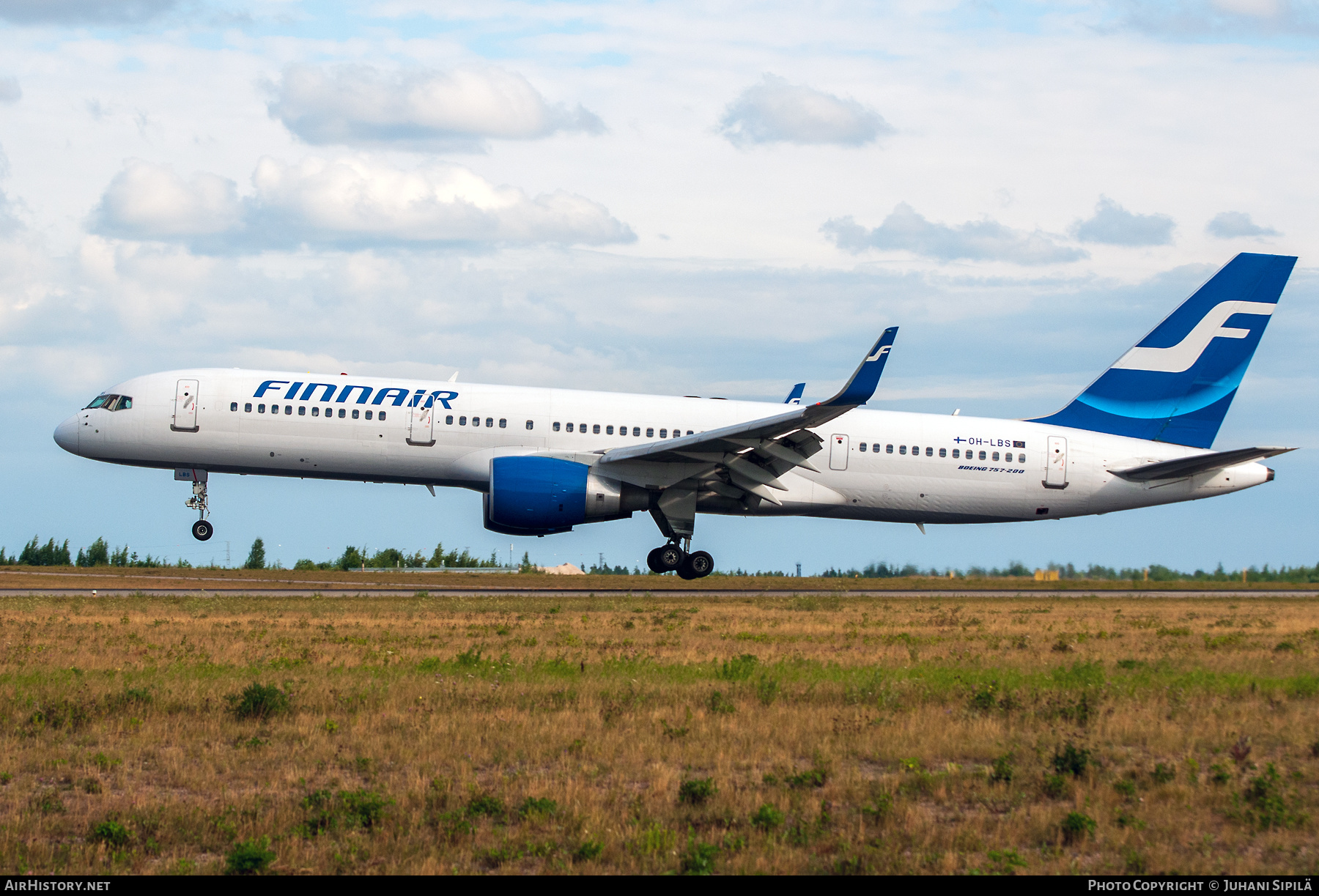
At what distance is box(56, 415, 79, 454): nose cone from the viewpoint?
97.0 feet

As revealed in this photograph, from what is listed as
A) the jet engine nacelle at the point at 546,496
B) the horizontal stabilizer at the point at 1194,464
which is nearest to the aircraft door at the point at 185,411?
the jet engine nacelle at the point at 546,496

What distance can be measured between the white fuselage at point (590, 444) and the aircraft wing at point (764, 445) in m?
0.59

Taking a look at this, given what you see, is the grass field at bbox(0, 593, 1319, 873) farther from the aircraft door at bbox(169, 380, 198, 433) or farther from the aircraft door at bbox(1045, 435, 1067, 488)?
the aircraft door at bbox(1045, 435, 1067, 488)

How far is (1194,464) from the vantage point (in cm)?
2998

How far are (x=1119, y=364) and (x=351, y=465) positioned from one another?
2116cm

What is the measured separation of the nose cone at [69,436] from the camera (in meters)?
29.6

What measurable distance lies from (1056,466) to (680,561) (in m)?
10.5

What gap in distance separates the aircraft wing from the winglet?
0.05ft

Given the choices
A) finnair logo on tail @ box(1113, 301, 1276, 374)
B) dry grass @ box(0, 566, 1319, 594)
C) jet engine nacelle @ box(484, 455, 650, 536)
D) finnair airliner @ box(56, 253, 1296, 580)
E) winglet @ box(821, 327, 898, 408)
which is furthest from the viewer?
finnair logo on tail @ box(1113, 301, 1276, 374)

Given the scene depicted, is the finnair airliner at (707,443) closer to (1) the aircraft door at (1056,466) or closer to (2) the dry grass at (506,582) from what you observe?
(1) the aircraft door at (1056,466)

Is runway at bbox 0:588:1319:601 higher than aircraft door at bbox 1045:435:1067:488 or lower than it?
lower

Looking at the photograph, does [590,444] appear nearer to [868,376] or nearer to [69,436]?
[868,376]

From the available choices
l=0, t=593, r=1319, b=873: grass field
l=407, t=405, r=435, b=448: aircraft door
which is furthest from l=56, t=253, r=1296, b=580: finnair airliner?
l=0, t=593, r=1319, b=873: grass field
